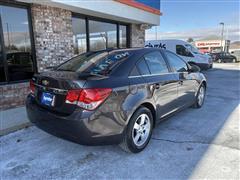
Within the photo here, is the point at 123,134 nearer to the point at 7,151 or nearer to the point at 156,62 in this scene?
the point at 156,62

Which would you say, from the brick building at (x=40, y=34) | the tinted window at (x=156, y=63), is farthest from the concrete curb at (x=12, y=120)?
the tinted window at (x=156, y=63)

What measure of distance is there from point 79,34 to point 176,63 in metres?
4.04

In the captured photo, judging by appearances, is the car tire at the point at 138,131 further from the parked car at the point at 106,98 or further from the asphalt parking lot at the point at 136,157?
the asphalt parking lot at the point at 136,157

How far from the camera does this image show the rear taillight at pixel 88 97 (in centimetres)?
241

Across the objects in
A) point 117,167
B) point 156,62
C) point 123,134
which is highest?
point 156,62

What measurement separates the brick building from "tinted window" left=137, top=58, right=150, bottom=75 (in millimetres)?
3389

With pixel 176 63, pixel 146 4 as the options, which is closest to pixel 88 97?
pixel 176 63

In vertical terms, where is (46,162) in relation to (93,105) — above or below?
below

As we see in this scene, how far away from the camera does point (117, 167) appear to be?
270cm

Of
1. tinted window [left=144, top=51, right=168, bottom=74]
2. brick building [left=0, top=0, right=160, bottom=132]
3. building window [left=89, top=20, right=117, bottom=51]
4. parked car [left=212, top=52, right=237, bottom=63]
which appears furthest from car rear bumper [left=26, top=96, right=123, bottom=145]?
parked car [left=212, top=52, right=237, bottom=63]

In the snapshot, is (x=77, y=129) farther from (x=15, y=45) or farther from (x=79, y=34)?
(x=79, y=34)

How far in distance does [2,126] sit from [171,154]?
3.29m

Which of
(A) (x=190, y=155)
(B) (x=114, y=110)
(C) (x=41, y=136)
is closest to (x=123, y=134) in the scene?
(B) (x=114, y=110)

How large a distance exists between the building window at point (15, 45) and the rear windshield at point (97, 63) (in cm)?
267
